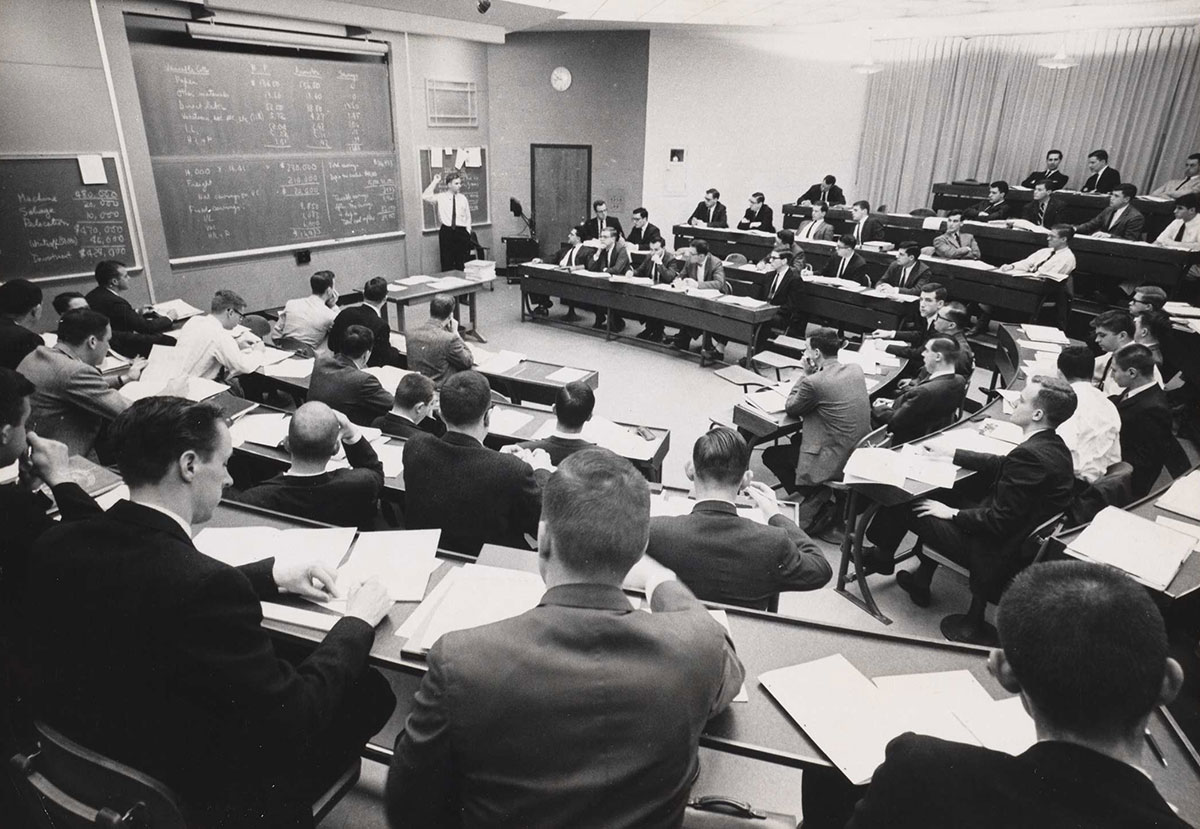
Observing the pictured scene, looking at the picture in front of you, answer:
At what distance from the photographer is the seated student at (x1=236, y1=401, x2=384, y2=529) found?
9.00 ft

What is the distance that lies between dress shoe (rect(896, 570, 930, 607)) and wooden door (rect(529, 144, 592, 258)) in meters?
8.65

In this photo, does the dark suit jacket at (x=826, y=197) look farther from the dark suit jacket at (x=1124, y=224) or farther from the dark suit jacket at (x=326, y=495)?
the dark suit jacket at (x=326, y=495)

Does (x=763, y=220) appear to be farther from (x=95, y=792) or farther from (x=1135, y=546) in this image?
(x=95, y=792)

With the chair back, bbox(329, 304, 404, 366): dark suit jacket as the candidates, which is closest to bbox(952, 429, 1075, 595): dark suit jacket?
the chair back

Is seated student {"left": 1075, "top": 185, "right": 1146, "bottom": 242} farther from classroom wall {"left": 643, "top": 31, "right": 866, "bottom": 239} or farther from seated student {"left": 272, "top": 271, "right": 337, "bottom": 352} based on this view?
seated student {"left": 272, "top": 271, "right": 337, "bottom": 352}

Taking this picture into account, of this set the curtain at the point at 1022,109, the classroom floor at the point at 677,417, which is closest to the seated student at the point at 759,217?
the classroom floor at the point at 677,417

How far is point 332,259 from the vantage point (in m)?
8.69

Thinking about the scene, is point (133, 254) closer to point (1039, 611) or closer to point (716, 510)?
point (716, 510)

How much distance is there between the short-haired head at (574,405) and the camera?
3334mm

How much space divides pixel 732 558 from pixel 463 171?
9.38 metres

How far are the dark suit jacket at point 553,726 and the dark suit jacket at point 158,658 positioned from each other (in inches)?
15.6

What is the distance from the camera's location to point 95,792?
1.33m

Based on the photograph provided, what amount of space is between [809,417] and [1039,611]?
3.29m

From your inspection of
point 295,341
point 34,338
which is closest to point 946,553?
point 295,341
